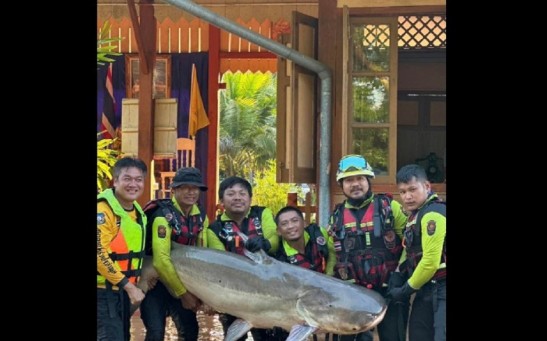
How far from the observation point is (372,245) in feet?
22.1

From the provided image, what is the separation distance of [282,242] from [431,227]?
39.1 inches

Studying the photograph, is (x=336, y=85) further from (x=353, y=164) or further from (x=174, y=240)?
(x=174, y=240)

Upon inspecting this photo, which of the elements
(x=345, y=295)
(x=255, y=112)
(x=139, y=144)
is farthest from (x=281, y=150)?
(x=255, y=112)

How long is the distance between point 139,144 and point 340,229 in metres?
3.88

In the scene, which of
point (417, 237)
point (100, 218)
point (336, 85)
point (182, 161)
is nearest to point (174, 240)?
point (100, 218)

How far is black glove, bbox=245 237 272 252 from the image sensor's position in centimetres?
678

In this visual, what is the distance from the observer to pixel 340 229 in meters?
6.80

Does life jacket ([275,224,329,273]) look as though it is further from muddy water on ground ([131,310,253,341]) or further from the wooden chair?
the wooden chair

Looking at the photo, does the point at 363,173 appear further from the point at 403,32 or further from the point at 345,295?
the point at 403,32

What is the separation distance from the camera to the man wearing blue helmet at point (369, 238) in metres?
6.73

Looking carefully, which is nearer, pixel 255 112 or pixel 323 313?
pixel 323 313

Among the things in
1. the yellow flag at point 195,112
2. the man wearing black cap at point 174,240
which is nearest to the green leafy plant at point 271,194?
the yellow flag at point 195,112

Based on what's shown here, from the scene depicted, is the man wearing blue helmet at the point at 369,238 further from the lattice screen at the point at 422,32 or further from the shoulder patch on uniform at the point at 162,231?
the lattice screen at the point at 422,32

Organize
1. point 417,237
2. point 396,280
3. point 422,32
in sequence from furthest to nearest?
point 422,32 < point 396,280 < point 417,237
